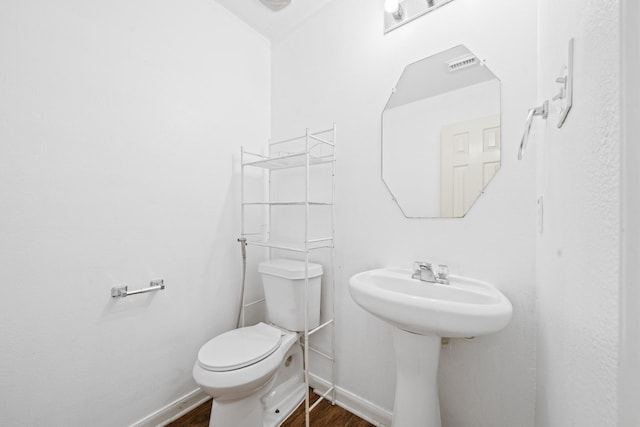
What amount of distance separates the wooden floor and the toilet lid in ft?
1.51

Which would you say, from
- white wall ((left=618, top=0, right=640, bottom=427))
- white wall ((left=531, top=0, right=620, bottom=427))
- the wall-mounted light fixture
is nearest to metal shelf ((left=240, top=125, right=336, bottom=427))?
the wall-mounted light fixture

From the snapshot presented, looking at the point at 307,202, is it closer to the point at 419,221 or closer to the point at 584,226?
the point at 419,221

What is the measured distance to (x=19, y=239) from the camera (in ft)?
3.15

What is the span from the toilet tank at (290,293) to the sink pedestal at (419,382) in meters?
0.58

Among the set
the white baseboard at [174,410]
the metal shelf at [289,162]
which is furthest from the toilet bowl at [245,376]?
the metal shelf at [289,162]

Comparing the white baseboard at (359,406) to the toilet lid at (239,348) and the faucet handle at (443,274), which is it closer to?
the toilet lid at (239,348)

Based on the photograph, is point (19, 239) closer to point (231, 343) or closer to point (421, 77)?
point (231, 343)

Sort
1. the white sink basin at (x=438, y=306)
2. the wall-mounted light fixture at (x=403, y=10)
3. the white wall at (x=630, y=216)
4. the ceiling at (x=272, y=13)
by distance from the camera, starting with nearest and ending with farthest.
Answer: the white wall at (x=630, y=216), the white sink basin at (x=438, y=306), the wall-mounted light fixture at (x=403, y=10), the ceiling at (x=272, y=13)

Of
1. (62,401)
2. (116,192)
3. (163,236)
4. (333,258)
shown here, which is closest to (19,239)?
(116,192)

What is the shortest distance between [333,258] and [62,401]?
4.44 feet

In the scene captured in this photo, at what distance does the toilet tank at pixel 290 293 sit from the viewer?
1430mm

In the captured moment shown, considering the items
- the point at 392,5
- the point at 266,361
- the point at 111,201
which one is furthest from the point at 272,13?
the point at 266,361

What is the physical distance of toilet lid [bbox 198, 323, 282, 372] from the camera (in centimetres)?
111

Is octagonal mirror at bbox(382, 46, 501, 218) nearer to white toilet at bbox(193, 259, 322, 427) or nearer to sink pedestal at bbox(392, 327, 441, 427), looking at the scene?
sink pedestal at bbox(392, 327, 441, 427)
